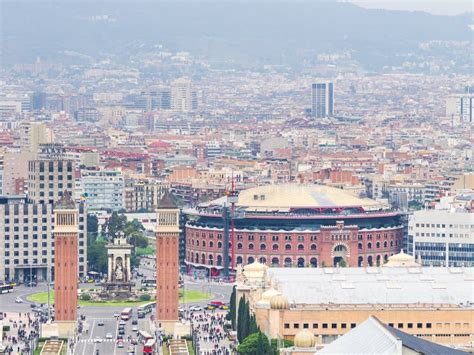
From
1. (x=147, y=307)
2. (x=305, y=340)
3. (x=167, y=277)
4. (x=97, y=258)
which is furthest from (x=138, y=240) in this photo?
(x=305, y=340)

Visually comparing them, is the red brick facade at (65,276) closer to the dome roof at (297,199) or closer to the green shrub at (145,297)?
the green shrub at (145,297)

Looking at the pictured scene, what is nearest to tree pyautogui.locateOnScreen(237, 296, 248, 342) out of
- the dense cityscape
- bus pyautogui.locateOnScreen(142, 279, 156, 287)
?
the dense cityscape

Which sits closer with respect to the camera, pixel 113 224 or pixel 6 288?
pixel 6 288

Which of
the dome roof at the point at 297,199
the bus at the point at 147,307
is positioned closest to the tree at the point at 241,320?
the bus at the point at 147,307

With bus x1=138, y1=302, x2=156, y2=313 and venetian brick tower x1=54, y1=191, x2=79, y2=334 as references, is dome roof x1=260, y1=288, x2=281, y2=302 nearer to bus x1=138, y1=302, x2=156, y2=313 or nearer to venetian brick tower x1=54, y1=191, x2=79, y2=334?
venetian brick tower x1=54, y1=191, x2=79, y2=334

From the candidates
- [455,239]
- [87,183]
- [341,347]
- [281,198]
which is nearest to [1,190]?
[87,183]

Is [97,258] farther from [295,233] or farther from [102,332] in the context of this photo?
[102,332]
